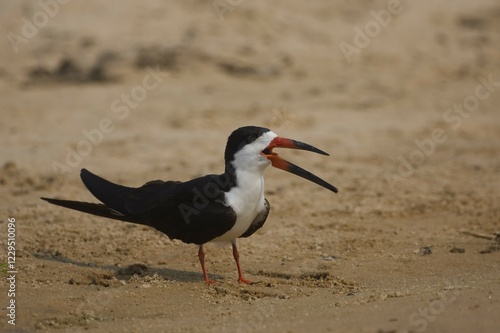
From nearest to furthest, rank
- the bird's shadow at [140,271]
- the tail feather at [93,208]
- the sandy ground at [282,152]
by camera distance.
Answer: the sandy ground at [282,152] → the bird's shadow at [140,271] → the tail feather at [93,208]

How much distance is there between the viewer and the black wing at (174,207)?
5645 millimetres

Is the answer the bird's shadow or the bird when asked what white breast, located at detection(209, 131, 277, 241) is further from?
the bird's shadow

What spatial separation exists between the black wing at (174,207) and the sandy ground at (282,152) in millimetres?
Answer: 363

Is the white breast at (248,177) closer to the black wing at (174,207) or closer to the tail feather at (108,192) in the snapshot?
the black wing at (174,207)

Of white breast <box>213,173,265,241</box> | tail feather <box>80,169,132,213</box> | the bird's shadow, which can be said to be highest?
tail feather <box>80,169,132,213</box>

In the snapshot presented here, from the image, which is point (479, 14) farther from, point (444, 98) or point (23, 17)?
point (23, 17)

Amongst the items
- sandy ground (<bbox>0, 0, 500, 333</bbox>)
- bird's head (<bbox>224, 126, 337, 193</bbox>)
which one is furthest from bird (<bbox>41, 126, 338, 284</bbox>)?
sandy ground (<bbox>0, 0, 500, 333</bbox>)

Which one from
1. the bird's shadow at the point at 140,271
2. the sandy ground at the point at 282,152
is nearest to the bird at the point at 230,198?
the bird's shadow at the point at 140,271

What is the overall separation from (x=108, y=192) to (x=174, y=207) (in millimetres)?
687

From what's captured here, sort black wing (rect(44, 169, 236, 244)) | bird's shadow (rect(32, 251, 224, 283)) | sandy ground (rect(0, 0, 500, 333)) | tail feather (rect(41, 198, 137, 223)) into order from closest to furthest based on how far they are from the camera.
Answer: sandy ground (rect(0, 0, 500, 333)) → black wing (rect(44, 169, 236, 244)) → bird's shadow (rect(32, 251, 224, 283)) → tail feather (rect(41, 198, 137, 223))

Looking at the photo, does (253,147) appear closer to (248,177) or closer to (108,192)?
(248,177)

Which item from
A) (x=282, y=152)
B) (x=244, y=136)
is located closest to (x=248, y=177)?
(x=244, y=136)

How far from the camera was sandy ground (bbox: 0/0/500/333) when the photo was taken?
5391 mm

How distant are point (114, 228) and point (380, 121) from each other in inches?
197
